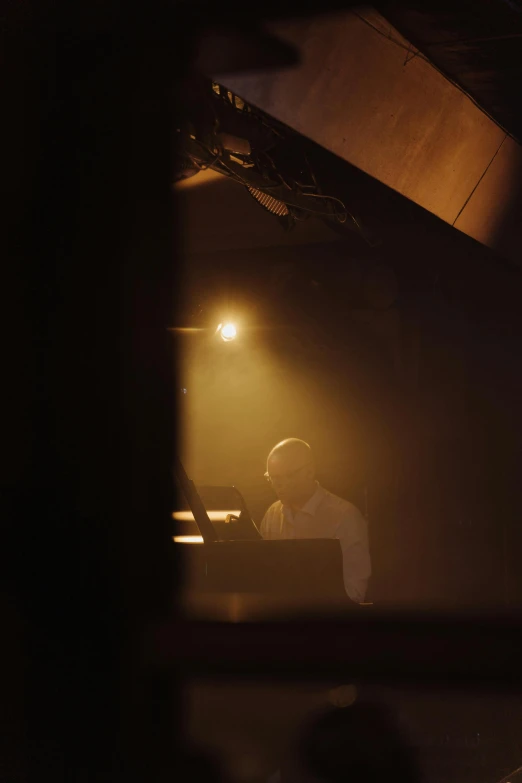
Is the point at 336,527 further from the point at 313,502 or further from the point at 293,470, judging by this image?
the point at 293,470

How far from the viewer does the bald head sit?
19.2 ft

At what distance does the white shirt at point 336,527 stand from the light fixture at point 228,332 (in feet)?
6.01

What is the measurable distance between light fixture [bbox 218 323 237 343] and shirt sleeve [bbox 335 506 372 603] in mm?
2422

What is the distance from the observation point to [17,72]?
8.61 feet

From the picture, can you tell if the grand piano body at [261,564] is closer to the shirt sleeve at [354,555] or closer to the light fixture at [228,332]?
the shirt sleeve at [354,555]

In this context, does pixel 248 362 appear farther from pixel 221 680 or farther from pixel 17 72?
pixel 221 680

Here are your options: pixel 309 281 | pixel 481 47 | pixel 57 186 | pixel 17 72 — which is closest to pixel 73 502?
pixel 57 186

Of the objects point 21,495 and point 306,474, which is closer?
point 21,495

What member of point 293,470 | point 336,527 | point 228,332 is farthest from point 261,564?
point 228,332

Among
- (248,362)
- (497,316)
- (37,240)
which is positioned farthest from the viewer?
(248,362)

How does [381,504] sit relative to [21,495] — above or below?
below

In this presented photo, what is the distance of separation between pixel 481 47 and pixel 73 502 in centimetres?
353

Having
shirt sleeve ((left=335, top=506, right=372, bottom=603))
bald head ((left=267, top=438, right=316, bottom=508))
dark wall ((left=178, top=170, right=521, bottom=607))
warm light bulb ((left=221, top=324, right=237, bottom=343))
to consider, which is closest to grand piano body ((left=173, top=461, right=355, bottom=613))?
shirt sleeve ((left=335, top=506, right=372, bottom=603))

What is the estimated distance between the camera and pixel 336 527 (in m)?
5.76
